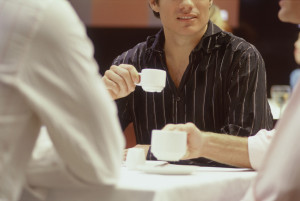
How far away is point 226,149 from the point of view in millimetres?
1877

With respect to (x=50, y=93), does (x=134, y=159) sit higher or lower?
lower

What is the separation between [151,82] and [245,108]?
42cm

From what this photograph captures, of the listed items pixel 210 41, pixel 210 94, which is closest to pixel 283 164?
pixel 210 94

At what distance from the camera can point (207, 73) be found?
7.94ft

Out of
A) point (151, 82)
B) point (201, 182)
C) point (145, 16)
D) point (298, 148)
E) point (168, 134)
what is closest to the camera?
point (298, 148)

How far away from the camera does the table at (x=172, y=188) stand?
122 cm

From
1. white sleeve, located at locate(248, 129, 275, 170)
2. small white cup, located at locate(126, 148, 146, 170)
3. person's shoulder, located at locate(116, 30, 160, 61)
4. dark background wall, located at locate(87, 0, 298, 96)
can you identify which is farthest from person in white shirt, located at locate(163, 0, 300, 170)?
dark background wall, located at locate(87, 0, 298, 96)

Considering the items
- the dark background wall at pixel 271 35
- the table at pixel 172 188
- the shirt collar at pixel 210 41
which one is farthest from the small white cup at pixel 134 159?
the dark background wall at pixel 271 35

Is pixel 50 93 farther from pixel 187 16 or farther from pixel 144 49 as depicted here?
pixel 144 49

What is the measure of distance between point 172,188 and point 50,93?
40 cm

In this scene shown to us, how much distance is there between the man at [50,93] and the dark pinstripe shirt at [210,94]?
3.76 ft

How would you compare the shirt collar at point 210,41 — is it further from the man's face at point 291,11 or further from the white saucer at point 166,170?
the white saucer at point 166,170

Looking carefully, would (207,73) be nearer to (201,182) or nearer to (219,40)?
(219,40)

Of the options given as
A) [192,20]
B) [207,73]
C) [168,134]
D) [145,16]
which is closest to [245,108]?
[207,73]
